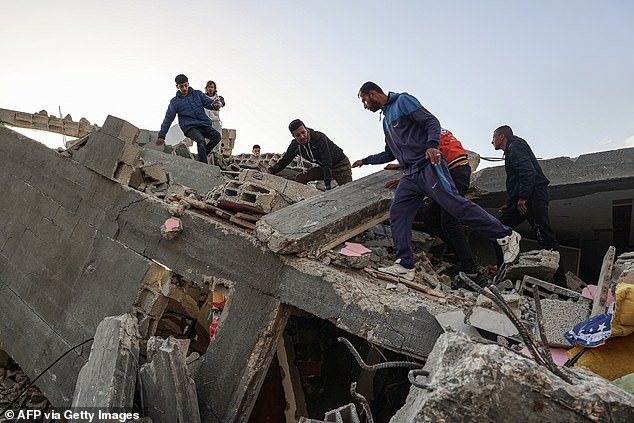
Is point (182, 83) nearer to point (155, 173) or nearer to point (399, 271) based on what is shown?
point (155, 173)

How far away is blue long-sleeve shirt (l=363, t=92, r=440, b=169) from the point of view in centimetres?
413

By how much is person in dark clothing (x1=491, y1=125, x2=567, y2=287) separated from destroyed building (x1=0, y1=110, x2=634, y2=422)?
48 centimetres

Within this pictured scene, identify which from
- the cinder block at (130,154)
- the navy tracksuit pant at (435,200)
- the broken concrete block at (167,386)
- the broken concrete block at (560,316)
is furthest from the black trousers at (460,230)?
the cinder block at (130,154)

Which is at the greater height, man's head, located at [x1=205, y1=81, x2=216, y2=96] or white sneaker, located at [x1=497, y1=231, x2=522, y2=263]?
man's head, located at [x1=205, y1=81, x2=216, y2=96]

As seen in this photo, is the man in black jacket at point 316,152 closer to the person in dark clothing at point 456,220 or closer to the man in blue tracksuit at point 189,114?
the man in blue tracksuit at point 189,114

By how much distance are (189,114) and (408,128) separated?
432cm

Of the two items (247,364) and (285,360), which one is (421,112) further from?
(285,360)

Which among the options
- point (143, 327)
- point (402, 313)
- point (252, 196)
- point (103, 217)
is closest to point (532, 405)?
point (402, 313)

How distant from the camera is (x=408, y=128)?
4289 mm

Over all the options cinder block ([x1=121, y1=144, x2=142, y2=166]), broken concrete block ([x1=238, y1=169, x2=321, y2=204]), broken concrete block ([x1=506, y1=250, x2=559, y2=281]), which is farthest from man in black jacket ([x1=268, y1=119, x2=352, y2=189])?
broken concrete block ([x1=506, y1=250, x2=559, y2=281])

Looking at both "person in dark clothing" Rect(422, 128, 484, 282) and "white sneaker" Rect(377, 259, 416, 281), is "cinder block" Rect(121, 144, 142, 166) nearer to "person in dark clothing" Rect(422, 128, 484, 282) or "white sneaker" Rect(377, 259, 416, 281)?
"white sneaker" Rect(377, 259, 416, 281)

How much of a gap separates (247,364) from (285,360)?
136cm

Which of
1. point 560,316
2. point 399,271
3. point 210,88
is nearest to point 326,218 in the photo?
point 399,271

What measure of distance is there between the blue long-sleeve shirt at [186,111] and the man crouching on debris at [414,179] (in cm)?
372
